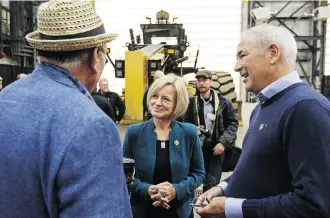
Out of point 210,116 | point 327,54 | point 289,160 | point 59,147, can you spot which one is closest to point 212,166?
point 210,116

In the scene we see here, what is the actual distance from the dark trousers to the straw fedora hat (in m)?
3.58

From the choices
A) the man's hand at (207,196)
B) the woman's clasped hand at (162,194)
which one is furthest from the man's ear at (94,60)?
the woman's clasped hand at (162,194)

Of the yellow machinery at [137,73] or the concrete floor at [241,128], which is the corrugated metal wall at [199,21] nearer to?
the concrete floor at [241,128]

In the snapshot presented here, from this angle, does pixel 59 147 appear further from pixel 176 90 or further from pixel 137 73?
pixel 137 73

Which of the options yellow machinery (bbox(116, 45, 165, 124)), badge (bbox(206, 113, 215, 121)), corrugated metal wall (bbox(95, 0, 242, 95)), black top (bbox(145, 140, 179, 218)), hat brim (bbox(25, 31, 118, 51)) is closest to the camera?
hat brim (bbox(25, 31, 118, 51))

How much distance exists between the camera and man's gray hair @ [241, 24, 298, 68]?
1.83m

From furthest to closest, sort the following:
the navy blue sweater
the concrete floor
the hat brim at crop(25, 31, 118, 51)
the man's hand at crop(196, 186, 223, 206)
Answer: the concrete floor < the man's hand at crop(196, 186, 223, 206) < the navy blue sweater < the hat brim at crop(25, 31, 118, 51)

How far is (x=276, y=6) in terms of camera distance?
17188 mm

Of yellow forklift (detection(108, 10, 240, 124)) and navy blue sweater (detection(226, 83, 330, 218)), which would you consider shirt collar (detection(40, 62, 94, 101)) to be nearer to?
navy blue sweater (detection(226, 83, 330, 218))

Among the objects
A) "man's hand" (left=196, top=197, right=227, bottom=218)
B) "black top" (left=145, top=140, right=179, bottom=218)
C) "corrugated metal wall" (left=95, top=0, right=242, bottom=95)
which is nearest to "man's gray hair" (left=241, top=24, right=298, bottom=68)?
"man's hand" (left=196, top=197, right=227, bottom=218)

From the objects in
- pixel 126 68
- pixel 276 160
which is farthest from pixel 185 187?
pixel 126 68

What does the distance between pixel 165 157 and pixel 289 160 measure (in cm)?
123

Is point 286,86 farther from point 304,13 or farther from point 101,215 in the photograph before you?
point 304,13

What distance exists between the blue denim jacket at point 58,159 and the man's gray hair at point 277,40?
1.00 meters
